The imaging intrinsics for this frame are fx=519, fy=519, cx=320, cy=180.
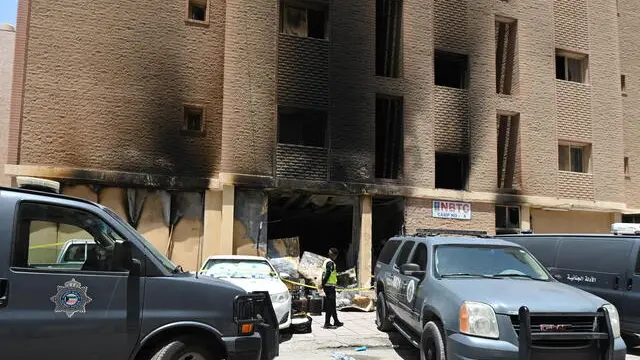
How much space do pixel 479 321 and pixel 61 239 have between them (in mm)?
4379

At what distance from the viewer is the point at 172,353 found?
4832mm

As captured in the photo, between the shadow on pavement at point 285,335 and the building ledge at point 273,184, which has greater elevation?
the building ledge at point 273,184

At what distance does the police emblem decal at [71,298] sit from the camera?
4527mm

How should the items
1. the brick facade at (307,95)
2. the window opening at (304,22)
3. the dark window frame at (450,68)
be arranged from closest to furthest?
the brick facade at (307,95) < the window opening at (304,22) < the dark window frame at (450,68)

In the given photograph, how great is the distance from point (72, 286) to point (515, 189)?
16.8 m

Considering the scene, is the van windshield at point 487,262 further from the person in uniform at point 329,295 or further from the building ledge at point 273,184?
the building ledge at point 273,184

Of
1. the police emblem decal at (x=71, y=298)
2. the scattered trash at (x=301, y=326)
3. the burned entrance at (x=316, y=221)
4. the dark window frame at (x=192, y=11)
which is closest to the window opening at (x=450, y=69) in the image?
the burned entrance at (x=316, y=221)

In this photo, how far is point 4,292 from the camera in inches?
172

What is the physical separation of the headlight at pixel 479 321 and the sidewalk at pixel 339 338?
3727 millimetres

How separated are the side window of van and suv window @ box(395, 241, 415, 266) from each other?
505cm

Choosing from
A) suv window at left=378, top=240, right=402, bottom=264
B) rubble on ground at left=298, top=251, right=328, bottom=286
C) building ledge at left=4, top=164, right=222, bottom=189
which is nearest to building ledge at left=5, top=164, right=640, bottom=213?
building ledge at left=4, top=164, right=222, bottom=189

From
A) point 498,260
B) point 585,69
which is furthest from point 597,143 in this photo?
point 498,260

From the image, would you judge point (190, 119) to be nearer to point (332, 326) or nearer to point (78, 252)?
point (332, 326)

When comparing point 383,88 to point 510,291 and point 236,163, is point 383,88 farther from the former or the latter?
point 510,291
